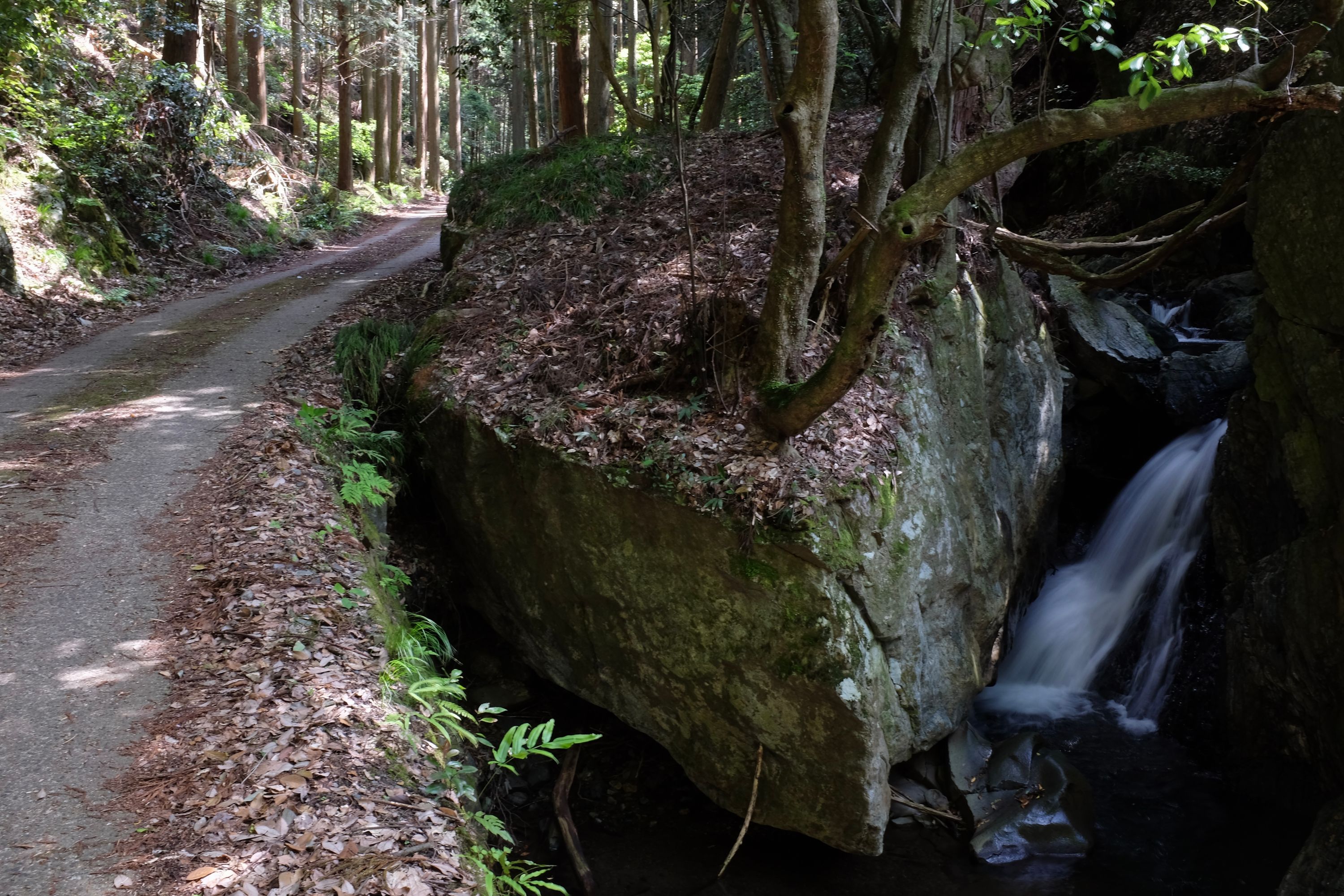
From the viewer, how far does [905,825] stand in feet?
23.4

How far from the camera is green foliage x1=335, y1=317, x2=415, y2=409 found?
8891 millimetres

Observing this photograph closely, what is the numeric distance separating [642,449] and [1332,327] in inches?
217

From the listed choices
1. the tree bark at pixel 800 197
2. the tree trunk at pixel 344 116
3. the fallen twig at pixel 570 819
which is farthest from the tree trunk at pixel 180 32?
the fallen twig at pixel 570 819

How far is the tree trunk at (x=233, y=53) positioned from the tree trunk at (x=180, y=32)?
5.33m

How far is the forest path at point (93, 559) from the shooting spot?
3795mm

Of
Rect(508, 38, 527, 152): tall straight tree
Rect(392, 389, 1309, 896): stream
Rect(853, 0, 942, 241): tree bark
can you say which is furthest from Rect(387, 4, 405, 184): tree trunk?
Rect(853, 0, 942, 241): tree bark

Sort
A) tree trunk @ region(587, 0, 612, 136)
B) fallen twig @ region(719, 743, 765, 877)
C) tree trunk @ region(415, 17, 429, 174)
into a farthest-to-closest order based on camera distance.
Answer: tree trunk @ region(415, 17, 429, 174) → tree trunk @ region(587, 0, 612, 136) → fallen twig @ region(719, 743, 765, 877)

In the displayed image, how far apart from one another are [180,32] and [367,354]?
466 inches

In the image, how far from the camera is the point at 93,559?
5770mm

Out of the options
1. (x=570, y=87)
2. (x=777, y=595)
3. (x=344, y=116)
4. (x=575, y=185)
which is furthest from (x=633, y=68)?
(x=777, y=595)

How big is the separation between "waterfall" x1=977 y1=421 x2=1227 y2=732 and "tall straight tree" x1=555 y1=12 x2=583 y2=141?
31.8 ft

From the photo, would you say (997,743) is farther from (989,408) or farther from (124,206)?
(124,206)

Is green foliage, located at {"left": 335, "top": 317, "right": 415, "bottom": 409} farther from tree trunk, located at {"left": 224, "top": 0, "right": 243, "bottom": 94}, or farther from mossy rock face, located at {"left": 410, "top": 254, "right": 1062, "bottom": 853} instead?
tree trunk, located at {"left": 224, "top": 0, "right": 243, "bottom": 94}

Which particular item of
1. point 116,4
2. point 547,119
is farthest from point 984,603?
point 116,4
